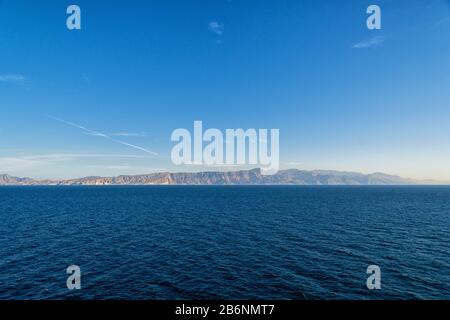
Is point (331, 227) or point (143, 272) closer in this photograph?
point (143, 272)

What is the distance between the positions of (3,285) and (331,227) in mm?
61217

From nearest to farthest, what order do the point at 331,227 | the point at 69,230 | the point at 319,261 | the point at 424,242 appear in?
the point at 319,261 → the point at 424,242 → the point at 69,230 → the point at 331,227

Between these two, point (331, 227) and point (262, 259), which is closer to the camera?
point (262, 259)

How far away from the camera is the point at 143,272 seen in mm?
33594

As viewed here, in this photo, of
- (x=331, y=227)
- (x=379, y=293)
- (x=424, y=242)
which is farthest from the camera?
(x=331, y=227)

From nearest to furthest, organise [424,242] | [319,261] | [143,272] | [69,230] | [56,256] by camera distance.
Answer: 1. [143,272]
2. [319,261]
3. [56,256]
4. [424,242]
5. [69,230]

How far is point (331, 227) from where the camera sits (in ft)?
206
